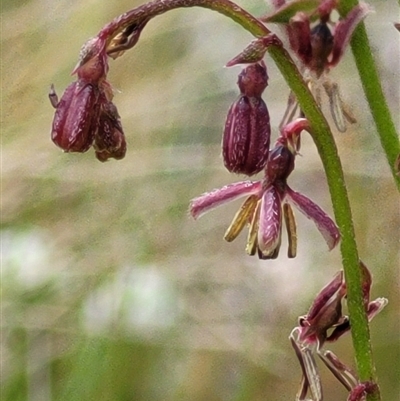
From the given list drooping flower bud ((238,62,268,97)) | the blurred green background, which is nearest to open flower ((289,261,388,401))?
drooping flower bud ((238,62,268,97))

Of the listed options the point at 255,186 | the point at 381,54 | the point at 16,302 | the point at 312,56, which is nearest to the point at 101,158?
the point at 255,186

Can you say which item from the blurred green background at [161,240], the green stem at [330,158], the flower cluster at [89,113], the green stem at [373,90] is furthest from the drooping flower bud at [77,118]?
the blurred green background at [161,240]

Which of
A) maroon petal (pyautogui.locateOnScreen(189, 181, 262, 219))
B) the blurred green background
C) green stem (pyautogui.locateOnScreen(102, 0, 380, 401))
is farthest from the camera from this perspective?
the blurred green background

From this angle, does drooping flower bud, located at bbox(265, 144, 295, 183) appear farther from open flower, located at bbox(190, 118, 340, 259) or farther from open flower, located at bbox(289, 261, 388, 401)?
open flower, located at bbox(289, 261, 388, 401)

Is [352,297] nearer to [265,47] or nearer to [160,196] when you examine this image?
[265,47]

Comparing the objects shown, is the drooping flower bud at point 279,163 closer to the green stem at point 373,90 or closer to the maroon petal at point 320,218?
the maroon petal at point 320,218

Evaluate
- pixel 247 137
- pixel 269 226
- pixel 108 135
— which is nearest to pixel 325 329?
pixel 269 226
